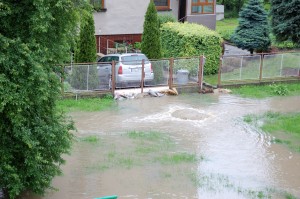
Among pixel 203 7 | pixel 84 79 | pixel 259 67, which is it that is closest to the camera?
pixel 84 79

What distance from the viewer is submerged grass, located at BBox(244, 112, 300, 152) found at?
53.4 feet

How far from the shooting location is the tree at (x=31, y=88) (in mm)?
10266

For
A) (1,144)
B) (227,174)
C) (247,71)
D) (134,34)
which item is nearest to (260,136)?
(227,174)

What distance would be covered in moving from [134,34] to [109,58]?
7244 millimetres

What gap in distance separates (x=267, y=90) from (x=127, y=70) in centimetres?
617

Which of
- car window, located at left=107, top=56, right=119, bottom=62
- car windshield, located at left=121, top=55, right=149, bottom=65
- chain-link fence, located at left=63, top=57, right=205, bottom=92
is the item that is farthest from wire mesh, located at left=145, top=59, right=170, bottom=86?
car window, located at left=107, top=56, right=119, bottom=62

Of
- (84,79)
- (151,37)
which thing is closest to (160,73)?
(151,37)

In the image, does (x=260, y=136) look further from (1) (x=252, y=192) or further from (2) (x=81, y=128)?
(2) (x=81, y=128)

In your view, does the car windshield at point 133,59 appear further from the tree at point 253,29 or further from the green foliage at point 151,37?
the tree at point 253,29

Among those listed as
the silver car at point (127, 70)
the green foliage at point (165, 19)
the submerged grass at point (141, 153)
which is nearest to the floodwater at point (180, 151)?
the submerged grass at point (141, 153)

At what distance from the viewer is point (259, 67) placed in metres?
23.4

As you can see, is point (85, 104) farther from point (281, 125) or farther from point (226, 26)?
point (226, 26)

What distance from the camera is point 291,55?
2383 cm

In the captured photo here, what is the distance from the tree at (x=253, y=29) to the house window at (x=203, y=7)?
1799 mm
